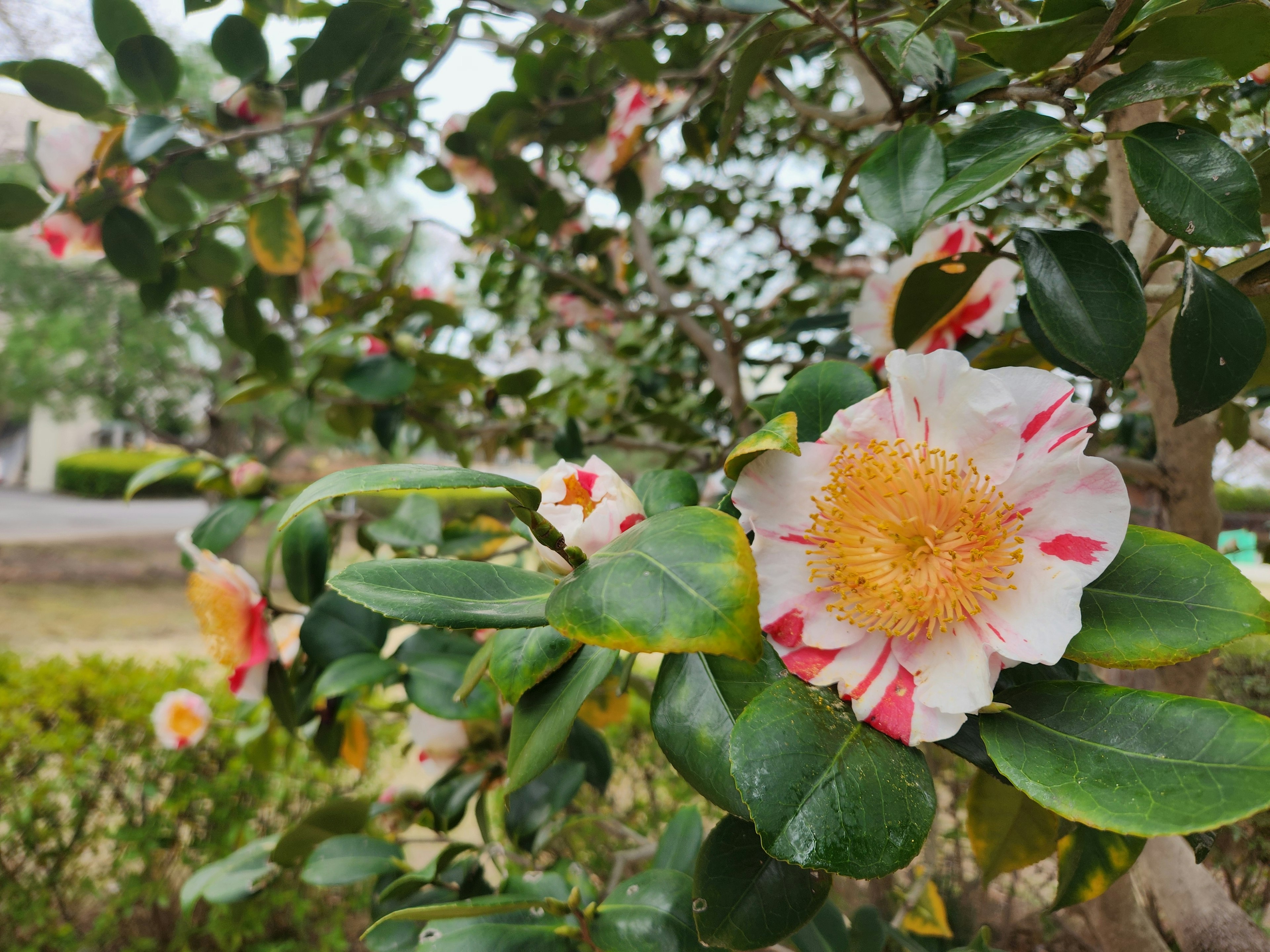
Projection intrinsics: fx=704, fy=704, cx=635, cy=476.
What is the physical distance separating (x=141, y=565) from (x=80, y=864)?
6.28m

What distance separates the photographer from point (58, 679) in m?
1.98

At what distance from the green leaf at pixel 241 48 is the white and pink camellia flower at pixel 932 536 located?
78 cm

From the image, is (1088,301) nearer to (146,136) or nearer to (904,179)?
(904,179)

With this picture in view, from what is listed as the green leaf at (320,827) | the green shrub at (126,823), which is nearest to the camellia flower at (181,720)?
the green shrub at (126,823)

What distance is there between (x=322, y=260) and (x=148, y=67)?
0.34m

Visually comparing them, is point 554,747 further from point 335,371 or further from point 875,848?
point 335,371

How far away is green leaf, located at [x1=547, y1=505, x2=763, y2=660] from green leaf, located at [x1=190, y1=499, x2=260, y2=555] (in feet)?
2.26

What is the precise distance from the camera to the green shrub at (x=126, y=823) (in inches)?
67.0

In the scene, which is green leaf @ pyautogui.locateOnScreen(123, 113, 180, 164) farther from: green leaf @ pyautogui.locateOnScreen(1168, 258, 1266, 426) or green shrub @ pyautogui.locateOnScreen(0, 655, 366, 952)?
green shrub @ pyautogui.locateOnScreen(0, 655, 366, 952)

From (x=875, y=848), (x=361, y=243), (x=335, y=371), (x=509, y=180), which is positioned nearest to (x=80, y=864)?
(x=335, y=371)

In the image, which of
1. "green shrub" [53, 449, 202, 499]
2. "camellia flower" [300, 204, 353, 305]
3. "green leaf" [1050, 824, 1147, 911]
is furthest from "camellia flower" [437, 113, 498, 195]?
"green shrub" [53, 449, 202, 499]

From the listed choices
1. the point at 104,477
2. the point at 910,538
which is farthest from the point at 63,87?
the point at 104,477

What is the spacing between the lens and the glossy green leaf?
67 centimetres

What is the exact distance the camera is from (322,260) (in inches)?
42.1
